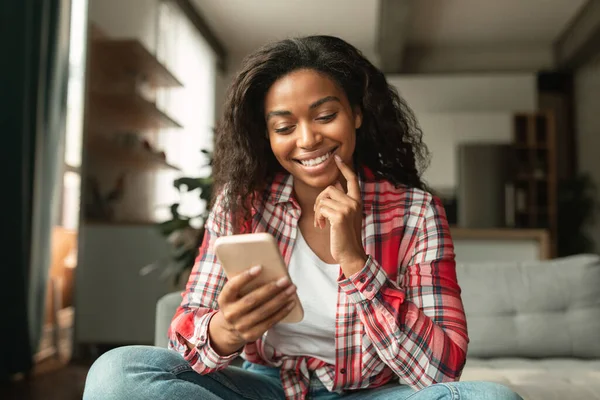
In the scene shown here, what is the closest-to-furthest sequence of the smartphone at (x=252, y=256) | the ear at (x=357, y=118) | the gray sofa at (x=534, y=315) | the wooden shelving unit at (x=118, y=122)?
1. the smartphone at (x=252, y=256)
2. the ear at (x=357, y=118)
3. the gray sofa at (x=534, y=315)
4. the wooden shelving unit at (x=118, y=122)

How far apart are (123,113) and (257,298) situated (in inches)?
120

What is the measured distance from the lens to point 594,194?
20.8 ft

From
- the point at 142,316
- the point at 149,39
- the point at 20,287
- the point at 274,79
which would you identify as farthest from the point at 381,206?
the point at 149,39

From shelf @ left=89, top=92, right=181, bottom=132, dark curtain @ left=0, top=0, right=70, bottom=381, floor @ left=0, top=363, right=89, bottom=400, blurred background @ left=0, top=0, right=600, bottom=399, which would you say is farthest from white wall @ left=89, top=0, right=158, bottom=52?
floor @ left=0, top=363, right=89, bottom=400

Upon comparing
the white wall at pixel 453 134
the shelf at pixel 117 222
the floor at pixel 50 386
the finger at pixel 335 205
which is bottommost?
the floor at pixel 50 386

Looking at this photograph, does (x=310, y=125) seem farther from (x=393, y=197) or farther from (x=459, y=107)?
(x=459, y=107)

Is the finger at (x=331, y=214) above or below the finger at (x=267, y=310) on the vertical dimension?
above

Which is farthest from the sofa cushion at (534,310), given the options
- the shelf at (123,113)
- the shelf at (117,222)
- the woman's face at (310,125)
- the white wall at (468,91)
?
the white wall at (468,91)

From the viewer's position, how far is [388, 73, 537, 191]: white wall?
6426mm

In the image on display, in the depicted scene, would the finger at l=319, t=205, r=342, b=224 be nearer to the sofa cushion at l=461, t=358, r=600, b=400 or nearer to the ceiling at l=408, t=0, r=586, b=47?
the sofa cushion at l=461, t=358, r=600, b=400

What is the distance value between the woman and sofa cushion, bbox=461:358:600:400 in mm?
586

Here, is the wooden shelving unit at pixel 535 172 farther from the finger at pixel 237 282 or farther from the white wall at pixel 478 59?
the finger at pixel 237 282

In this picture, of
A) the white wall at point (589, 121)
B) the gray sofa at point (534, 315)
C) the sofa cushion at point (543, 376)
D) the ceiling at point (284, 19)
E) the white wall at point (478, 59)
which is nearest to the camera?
the sofa cushion at point (543, 376)

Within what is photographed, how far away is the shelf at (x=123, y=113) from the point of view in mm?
3470
